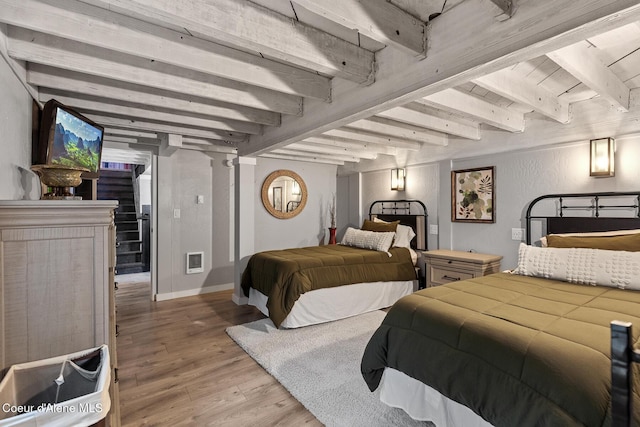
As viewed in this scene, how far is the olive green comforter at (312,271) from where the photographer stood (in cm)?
325

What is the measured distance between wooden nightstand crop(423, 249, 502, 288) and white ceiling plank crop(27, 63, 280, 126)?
260 centimetres

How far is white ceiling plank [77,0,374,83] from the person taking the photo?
134 cm

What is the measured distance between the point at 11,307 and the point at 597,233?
393 cm

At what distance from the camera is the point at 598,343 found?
127cm

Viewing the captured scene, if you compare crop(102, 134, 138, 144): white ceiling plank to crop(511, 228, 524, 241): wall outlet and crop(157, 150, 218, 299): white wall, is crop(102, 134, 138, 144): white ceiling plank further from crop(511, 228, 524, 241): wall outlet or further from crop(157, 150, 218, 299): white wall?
crop(511, 228, 524, 241): wall outlet

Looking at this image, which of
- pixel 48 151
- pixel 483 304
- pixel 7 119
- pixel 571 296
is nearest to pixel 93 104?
pixel 48 151

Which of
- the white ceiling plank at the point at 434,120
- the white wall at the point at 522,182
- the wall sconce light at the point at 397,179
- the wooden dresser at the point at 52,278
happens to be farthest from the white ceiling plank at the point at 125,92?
the white wall at the point at 522,182

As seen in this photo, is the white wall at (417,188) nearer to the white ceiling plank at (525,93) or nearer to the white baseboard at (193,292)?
the white ceiling plank at (525,93)

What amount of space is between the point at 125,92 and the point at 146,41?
0.84 m

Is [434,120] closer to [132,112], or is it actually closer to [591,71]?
[591,71]

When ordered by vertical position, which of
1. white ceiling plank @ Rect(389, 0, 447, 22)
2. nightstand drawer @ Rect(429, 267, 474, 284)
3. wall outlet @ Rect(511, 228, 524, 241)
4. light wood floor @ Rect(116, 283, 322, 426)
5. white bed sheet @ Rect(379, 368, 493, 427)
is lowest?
light wood floor @ Rect(116, 283, 322, 426)

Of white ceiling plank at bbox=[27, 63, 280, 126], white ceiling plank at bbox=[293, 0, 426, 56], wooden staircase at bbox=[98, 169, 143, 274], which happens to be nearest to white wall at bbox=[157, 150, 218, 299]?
wooden staircase at bbox=[98, 169, 143, 274]

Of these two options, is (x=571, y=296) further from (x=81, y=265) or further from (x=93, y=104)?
(x=93, y=104)

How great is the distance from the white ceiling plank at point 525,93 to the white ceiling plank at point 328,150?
237 centimetres
